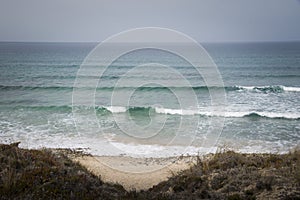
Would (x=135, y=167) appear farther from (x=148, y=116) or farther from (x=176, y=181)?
(x=148, y=116)

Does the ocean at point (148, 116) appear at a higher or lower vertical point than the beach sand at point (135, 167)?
higher

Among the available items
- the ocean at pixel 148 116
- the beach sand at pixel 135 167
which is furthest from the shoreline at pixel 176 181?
the ocean at pixel 148 116

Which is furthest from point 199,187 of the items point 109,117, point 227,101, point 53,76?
point 53,76

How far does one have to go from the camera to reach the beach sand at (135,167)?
11.1m

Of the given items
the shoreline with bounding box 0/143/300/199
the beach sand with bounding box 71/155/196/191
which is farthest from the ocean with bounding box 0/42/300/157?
the shoreline with bounding box 0/143/300/199

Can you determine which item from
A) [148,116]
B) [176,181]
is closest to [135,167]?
[176,181]

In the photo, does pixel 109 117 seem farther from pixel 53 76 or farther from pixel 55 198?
pixel 53 76

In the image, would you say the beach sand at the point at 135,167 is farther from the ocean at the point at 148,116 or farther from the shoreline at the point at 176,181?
the shoreline at the point at 176,181

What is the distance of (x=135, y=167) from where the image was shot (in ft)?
42.5

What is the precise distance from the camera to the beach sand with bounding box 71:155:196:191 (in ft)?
36.5

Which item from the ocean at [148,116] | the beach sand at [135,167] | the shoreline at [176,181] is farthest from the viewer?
the ocean at [148,116]

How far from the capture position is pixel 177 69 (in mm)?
53469

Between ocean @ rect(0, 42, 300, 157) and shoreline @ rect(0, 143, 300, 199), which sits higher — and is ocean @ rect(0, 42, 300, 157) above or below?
below

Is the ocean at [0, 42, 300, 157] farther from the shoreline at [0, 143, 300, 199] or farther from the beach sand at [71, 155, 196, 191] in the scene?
the shoreline at [0, 143, 300, 199]
